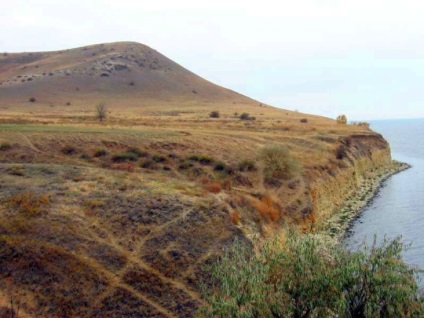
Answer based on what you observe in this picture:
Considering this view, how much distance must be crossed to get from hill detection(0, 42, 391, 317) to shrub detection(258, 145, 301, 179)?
98 millimetres

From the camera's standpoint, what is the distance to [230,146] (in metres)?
48.3

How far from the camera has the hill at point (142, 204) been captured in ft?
68.0

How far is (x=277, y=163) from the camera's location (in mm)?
41281

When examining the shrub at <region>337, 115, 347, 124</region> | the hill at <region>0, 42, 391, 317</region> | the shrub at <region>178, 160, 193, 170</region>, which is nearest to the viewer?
the hill at <region>0, 42, 391, 317</region>

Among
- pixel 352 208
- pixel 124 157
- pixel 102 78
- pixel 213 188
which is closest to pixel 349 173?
pixel 352 208

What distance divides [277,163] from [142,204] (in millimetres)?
17123

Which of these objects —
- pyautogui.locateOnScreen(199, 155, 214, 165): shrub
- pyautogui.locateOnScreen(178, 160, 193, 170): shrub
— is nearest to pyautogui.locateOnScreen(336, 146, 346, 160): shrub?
pyautogui.locateOnScreen(199, 155, 214, 165): shrub

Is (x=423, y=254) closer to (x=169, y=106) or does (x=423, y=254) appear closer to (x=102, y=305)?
(x=102, y=305)

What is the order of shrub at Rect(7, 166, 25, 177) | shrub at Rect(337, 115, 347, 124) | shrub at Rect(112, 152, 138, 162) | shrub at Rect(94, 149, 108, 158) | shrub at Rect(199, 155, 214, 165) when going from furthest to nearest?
shrub at Rect(337, 115, 347, 124) → shrub at Rect(199, 155, 214, 165) → shrub at Rect(94, 149, 108, 158) → shrub at Rect(112, 152, 138, 162) → shrub at Rect(7, 166, 25, 177)

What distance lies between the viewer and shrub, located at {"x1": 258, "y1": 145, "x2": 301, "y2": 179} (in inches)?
1610

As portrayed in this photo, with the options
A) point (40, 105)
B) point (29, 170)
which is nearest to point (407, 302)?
point (29, 170)

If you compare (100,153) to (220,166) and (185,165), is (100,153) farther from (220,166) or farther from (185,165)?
(220,166)

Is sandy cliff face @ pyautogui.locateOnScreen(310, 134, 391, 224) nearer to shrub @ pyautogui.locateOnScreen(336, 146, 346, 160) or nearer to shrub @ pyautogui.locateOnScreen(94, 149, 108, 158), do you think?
shrub @ pyautogui.locateOnScreen(336, 146, 346, 160)

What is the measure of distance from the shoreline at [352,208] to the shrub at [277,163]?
507cm
